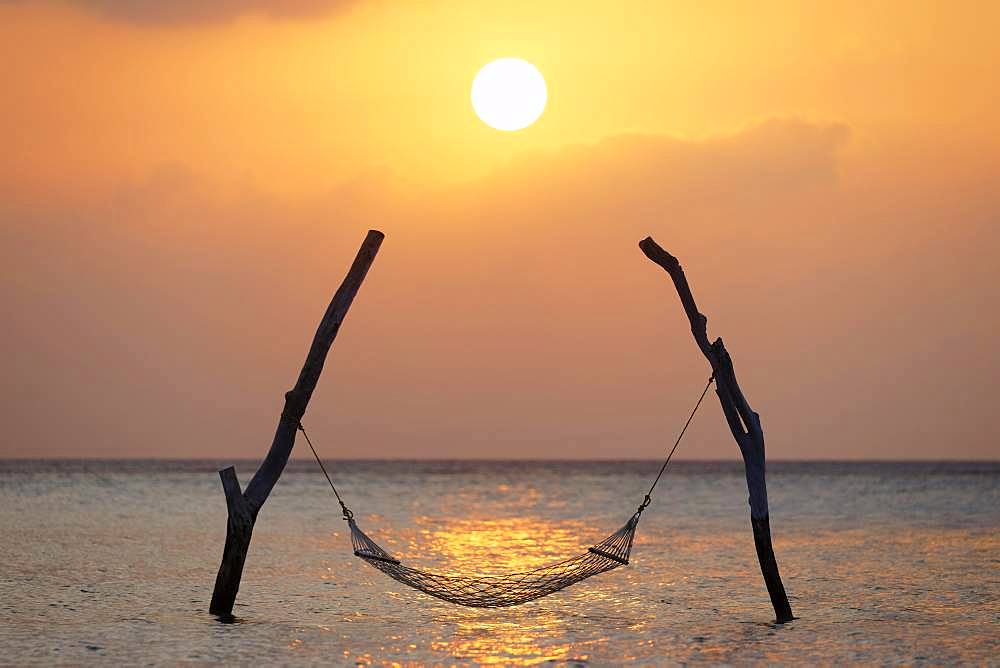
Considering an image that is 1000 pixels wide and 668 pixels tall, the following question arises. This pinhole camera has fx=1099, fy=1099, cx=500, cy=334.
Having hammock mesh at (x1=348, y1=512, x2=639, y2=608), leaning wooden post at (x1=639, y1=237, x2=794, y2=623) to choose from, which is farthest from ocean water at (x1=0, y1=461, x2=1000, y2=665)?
leaning wooden post at (x1=639, y1=237, x2=794, y2=623)

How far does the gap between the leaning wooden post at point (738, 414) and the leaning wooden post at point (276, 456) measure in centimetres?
283

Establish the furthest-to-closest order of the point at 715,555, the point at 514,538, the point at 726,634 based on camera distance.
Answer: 1. the point at 514,538
2. the point at 715,555
3. the point at 726,634

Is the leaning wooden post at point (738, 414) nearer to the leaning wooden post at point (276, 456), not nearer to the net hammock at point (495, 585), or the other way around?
the net hammock at point (495, 585)

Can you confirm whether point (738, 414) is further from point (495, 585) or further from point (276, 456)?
point (276, 456)

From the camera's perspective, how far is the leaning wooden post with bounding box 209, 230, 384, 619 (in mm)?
9828

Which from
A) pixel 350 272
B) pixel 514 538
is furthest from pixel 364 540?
pixel 514 538

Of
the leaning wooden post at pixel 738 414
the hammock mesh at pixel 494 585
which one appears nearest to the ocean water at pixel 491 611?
the hammock mesh at pixel 494 585

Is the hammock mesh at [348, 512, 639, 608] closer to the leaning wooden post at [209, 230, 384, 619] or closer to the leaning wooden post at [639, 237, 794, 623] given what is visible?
the leaning wooden post at [209, 230, 384, 619]

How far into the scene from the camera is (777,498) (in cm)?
3709

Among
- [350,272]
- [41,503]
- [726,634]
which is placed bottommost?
[41,503]

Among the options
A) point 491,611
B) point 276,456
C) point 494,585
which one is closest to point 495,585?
point 494,585

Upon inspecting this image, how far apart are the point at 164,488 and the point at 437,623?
30.4 m

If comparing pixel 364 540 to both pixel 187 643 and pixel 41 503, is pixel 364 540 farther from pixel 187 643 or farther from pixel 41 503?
pixel 41 503

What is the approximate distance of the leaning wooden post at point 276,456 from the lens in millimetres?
9828
